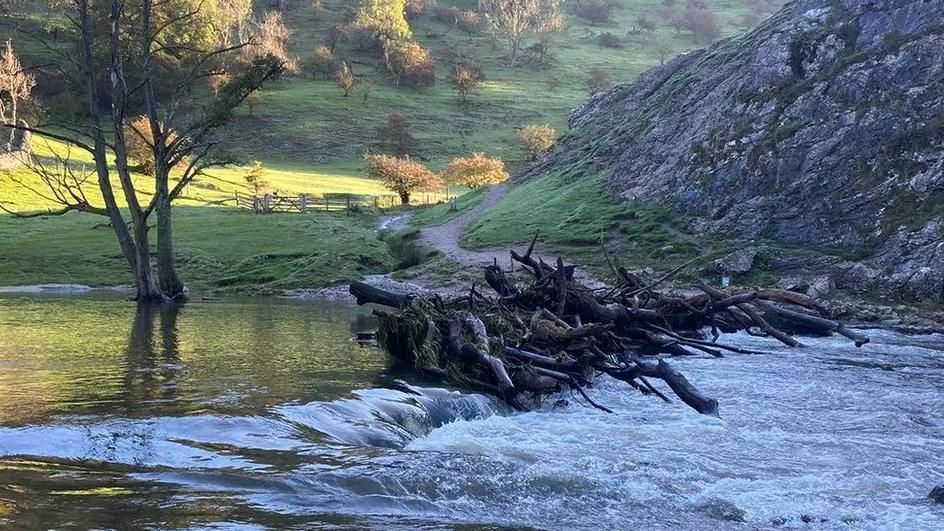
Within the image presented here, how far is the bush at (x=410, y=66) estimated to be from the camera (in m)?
122

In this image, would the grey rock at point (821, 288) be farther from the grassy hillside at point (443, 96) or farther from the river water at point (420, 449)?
the grassy hillside at point (443, 96)

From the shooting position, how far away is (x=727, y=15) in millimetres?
169375

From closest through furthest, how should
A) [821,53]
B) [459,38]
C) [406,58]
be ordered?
[821,53] → [406,58] → [459,38]

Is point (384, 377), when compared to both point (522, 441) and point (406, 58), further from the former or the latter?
point (406, 58)

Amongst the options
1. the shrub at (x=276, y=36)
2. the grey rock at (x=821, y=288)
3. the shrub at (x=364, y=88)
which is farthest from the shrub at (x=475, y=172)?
the grey rock at (x=821, y=288)

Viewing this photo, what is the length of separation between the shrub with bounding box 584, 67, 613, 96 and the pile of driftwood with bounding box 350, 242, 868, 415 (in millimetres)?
99357

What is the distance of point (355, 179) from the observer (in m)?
85.9

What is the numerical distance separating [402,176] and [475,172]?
8.92 meters

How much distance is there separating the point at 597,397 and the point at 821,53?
3504 cm

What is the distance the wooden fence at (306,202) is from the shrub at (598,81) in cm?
5401

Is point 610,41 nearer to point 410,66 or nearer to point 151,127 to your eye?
point 410,66

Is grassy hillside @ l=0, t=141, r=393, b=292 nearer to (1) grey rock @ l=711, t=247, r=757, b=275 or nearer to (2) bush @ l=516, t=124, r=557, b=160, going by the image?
(1) grey rock @ l=711, t=247, r=757, b=275

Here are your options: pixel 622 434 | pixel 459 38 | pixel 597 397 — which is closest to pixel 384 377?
pixel 597 397

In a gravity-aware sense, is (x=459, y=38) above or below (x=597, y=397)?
above
